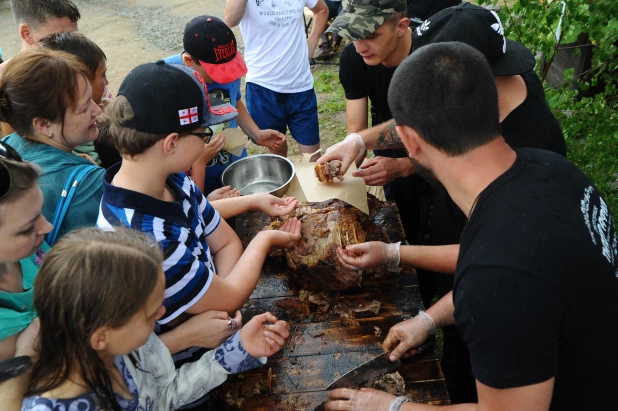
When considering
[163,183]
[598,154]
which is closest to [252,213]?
[163,183]

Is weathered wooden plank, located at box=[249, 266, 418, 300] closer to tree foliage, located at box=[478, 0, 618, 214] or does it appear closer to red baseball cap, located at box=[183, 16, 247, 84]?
red baseball cap, located at box=[183, 16, 247, 84]

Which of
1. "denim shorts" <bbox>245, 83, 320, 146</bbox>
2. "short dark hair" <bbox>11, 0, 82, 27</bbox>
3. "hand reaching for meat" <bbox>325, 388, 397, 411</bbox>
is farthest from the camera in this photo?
"denim shorts" <bbox>245, 83, 320, 146</bbox>

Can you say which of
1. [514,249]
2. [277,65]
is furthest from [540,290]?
[277,65]

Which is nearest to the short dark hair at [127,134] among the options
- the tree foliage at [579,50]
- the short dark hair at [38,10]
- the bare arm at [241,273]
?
the bare arm at [241,273]

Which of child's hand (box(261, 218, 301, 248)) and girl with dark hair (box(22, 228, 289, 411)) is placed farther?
child's hand (box(261, 218, 301, 248))

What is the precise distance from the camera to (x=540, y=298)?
142 centimetres

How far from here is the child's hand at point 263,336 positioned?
2018mm

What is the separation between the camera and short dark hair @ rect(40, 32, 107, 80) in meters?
2.95

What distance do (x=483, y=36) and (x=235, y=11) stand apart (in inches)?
115

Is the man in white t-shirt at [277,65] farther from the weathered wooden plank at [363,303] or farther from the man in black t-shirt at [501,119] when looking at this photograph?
the weathered wooden plank at [363,303]

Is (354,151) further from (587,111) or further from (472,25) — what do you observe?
(587,111)

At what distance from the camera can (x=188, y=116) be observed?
1.98 m

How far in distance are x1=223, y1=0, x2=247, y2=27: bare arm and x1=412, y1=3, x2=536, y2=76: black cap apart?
265 centimetres

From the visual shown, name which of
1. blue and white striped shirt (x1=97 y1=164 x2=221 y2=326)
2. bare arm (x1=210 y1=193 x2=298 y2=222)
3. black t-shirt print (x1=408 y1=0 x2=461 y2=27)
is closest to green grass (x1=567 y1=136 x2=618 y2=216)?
black t-shirt print (x1=408 y1=0 x2=461 y2=27)
